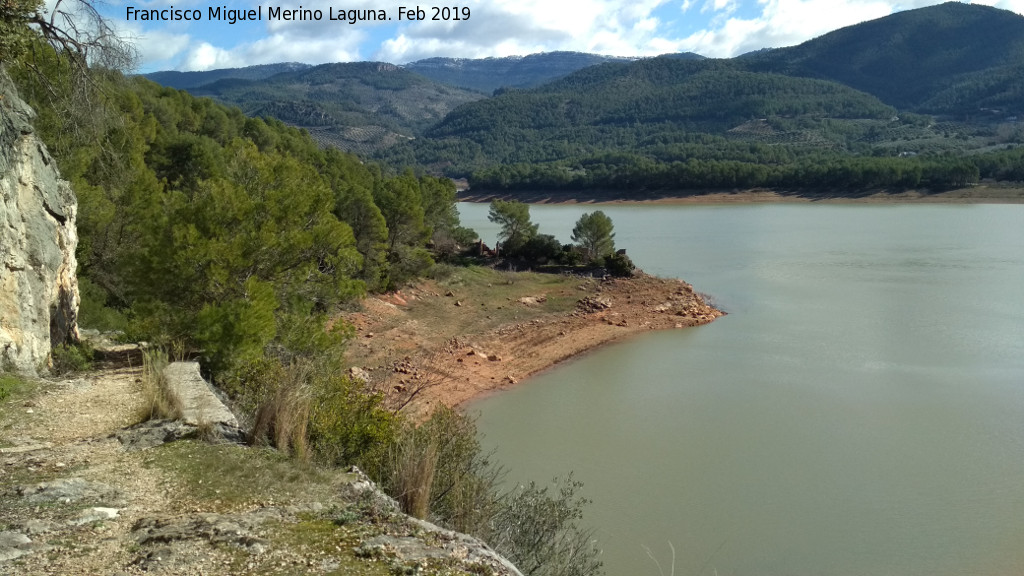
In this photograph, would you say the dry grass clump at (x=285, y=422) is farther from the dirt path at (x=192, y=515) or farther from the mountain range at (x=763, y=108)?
the mountain range at (x=763, y=108)

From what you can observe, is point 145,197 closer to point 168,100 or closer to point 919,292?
point 168,100

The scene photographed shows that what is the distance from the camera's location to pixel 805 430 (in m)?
12.9

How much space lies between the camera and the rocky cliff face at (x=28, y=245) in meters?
6.85

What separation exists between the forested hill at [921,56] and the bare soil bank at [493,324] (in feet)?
429

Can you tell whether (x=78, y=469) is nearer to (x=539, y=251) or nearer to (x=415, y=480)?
(x=415, y=480)

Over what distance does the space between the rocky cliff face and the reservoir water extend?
616cm

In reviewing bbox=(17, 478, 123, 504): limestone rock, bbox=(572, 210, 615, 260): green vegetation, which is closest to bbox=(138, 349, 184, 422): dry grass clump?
bbox=(17, 478, 123, 504): limestone rock

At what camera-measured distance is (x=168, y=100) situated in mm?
26719

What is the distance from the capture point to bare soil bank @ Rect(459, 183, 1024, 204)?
5595 cm

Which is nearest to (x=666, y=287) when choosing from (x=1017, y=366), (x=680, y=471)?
(x=1017, y=366)

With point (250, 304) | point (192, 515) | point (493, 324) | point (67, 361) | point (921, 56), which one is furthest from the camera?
point (921, 56)

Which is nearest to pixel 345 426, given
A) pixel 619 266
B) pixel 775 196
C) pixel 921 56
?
pixel 619 266

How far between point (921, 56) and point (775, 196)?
13438 centimetres

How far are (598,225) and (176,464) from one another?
26223 mm
